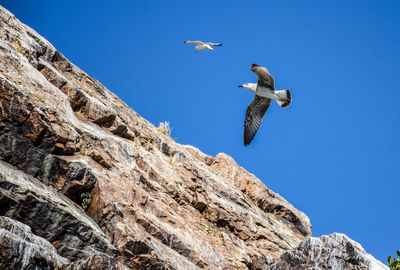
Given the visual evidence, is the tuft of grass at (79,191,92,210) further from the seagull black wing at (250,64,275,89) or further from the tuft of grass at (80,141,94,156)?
the seagull black wing at (250,64,275,89)

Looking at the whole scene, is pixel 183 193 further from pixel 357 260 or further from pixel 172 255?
pixel 357 260

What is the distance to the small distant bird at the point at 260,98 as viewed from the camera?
14.9 metres

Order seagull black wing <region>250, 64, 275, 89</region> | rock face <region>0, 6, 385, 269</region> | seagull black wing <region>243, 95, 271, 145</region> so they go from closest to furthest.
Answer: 1. rock face <region>0, 6, 385, 269</region>
2. seagull black wing <region>250, 64, 275, 89</region>
3. seagull black wing <region>243, 95, 271, 145</region>

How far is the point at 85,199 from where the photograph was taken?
9945 millimetres

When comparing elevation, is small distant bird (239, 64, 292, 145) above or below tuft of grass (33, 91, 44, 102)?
above

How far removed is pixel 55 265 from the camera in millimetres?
7289

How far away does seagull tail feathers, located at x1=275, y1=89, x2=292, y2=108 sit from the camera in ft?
49.9

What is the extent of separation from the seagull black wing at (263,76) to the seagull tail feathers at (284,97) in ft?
1.01

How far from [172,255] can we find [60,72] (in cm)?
676

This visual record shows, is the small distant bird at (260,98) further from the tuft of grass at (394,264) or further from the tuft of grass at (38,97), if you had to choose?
the tuft of grass at (38,97)

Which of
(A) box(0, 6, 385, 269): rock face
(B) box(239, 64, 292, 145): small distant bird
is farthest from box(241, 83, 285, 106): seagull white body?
(A) box(0, 6, 385, 269): rock face

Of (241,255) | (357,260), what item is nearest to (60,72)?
(241,255)

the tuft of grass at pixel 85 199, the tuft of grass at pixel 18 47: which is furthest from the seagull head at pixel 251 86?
the tuft of grass at pixel 85 199

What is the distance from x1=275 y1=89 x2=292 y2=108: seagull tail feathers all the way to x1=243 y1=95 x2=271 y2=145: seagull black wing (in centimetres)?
123
